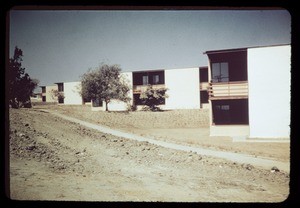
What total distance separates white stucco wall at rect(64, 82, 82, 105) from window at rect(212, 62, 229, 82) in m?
20.3

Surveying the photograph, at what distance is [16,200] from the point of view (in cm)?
479

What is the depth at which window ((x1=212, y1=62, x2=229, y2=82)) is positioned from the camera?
1655 cm

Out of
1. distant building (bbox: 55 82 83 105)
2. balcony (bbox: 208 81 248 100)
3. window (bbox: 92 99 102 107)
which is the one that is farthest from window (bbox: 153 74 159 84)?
balcony (bbox: 208 81 248 100)

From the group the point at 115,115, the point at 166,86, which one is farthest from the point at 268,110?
the point at 166,86

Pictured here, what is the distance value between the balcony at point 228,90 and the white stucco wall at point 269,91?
1758 millimetres

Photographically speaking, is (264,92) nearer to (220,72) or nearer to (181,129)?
(220,72)

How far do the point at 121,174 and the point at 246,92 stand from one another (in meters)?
10.7

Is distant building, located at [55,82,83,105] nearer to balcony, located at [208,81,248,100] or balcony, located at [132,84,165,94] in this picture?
balcony, located at [132,84,165,94]

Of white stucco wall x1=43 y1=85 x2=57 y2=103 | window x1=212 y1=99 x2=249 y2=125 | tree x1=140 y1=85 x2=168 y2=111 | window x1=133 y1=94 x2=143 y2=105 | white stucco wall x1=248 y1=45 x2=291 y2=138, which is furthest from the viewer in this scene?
white stucco wall x1=43 y1=85 x2=57 y2=103

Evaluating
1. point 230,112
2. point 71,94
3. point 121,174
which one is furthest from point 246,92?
point 71,94

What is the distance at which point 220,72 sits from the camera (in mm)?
16688

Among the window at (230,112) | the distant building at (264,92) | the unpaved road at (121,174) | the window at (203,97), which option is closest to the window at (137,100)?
the window at (203,97)
